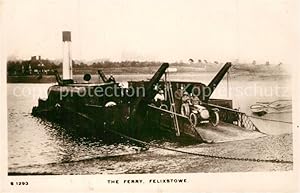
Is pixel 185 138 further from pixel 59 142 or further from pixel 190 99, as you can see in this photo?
pixel 59 142

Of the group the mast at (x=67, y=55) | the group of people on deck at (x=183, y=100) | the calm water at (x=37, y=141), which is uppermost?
the mast at (x=67, y=55)

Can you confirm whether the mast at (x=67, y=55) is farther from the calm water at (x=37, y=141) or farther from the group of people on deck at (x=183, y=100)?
the group of people on deck at (x=183, y=100)

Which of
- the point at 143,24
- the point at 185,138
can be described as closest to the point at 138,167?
the point at 185,138

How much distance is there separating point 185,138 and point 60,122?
5.9 inches

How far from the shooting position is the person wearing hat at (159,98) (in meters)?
0.60

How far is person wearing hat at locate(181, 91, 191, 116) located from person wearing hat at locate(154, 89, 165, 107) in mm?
26

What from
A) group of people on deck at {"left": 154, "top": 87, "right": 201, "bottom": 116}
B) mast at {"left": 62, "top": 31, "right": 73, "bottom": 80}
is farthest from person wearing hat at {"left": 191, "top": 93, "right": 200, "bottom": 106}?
mast at {"left": 62, "top": 31, "right": 73, "bottom": 80}

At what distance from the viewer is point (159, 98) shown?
60 centimetres

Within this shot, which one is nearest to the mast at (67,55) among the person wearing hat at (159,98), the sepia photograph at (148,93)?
the sepia photograph at (148,93)

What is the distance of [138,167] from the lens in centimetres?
59

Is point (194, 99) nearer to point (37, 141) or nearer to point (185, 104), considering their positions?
point (185, 104)

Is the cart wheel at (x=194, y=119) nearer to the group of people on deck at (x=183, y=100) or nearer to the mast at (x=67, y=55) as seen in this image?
the group of people on deck at (x=183, y=100)

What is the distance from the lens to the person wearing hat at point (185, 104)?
605mm

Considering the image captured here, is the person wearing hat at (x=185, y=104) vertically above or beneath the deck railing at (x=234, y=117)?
above
